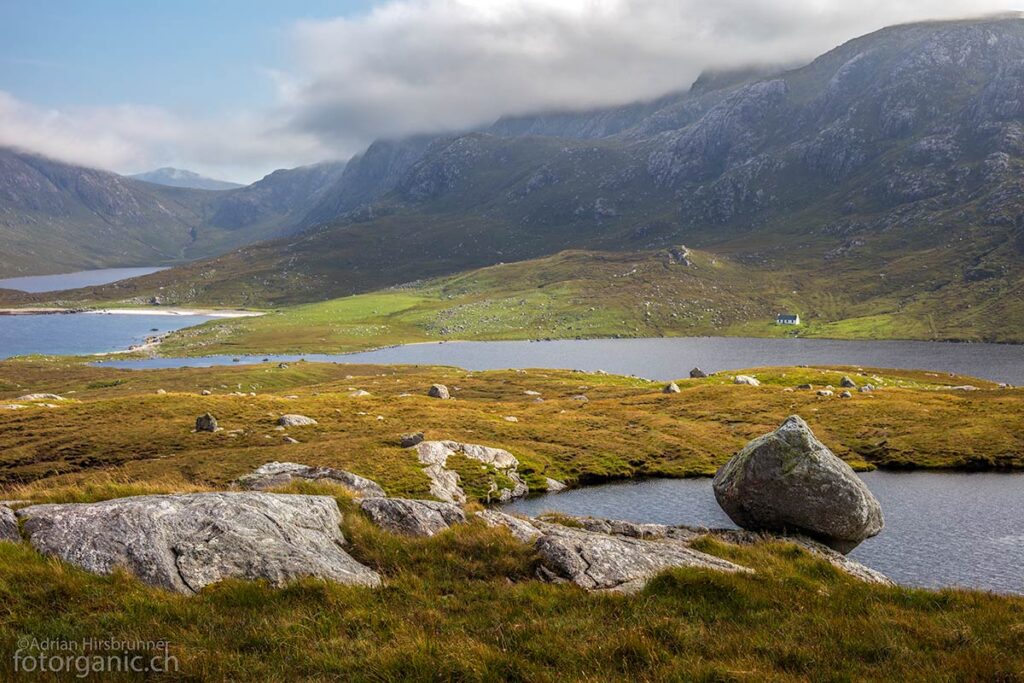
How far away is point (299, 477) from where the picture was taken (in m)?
42.4

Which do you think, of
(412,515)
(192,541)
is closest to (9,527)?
(192,541)

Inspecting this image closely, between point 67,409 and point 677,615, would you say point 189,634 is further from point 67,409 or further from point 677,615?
point 67,409

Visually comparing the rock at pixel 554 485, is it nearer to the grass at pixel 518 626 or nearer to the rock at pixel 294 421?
the rock at pixel 294 421

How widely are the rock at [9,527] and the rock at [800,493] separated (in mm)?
33468

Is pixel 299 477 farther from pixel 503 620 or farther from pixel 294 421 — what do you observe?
pixel 503 620

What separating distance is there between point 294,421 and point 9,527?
56980 millimetres

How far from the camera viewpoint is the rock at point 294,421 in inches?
2830

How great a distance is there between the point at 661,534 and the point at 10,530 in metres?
23.8

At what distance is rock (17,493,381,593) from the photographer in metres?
16.0

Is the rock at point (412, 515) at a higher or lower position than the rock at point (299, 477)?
higher

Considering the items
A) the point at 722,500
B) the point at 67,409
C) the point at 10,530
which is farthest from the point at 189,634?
the point at 67,409

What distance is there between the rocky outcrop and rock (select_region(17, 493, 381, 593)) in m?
33.2

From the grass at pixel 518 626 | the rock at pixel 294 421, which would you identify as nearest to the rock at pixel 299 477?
the grass at pixel 518 626

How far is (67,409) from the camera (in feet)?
249
